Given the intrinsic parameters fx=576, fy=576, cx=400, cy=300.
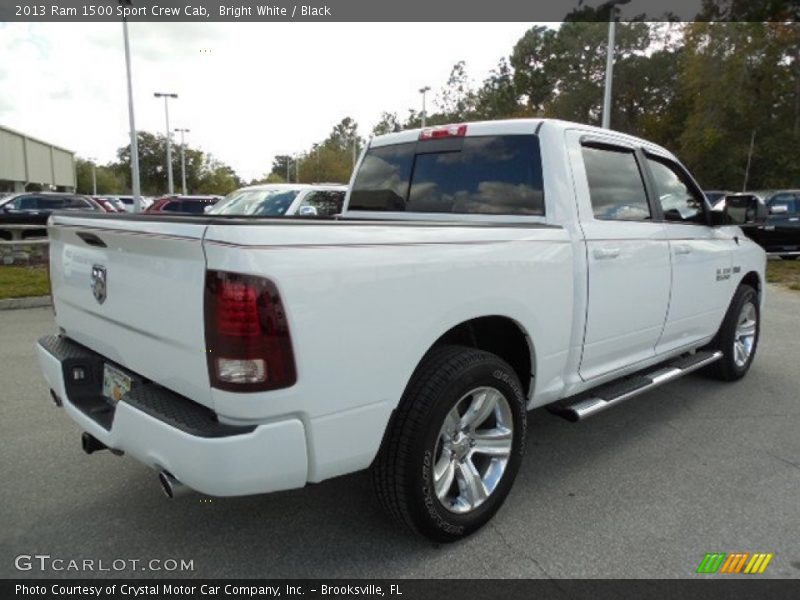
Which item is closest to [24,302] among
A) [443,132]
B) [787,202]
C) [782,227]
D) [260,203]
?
[260,203]

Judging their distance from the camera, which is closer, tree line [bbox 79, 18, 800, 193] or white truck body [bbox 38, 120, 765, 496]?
white truck body [bbox 38, 120, 765, 496]

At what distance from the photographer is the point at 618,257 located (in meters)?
3.29

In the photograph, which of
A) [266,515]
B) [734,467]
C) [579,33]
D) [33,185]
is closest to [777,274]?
[734,467]

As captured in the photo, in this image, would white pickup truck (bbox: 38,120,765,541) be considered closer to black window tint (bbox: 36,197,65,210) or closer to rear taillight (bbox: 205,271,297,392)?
rear taillight (bbox: 205,271,297,392)

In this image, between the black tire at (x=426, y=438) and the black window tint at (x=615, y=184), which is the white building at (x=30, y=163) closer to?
the black window tint at (x=615, y=184)

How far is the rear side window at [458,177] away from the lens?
3.27 meters

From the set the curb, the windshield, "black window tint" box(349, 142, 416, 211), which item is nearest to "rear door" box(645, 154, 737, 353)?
"black window tint" box(349, 142, 416, 211)

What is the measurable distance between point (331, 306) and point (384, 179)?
226cm

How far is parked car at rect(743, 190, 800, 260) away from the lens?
45.9 feet

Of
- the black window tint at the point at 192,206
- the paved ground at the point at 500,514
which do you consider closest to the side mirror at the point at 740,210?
the paved ground at the point at 500,514

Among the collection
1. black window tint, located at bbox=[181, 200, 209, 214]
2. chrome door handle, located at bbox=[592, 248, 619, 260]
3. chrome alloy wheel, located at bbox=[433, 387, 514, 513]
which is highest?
black window tint, located at bbox=[181, 200, 209, 214]

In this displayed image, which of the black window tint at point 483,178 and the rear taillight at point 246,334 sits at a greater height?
the black window tint at point 483,178

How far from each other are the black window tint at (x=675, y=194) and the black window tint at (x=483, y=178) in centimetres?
121

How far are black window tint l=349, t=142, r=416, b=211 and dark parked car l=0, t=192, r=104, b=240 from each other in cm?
1675
